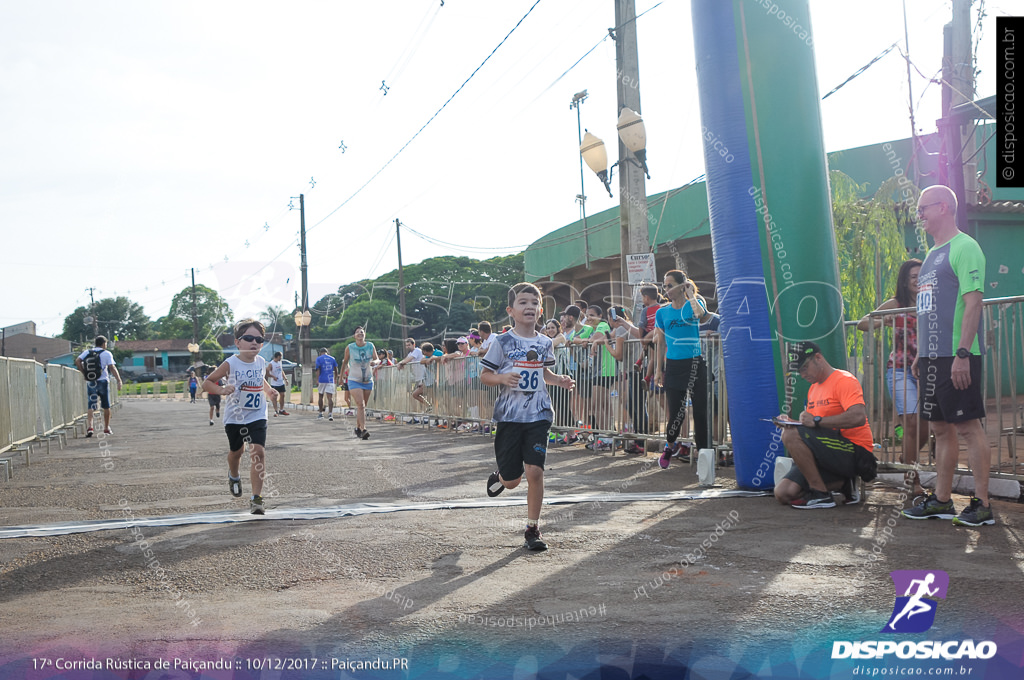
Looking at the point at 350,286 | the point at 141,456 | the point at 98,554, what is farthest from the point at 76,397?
the point at 350,286

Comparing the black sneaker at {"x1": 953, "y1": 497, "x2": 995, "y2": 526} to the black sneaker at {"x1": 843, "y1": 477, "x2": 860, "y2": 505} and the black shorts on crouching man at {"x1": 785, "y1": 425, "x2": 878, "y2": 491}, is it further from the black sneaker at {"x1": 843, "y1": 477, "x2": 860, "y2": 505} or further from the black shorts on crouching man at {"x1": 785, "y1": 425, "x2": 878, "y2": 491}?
the black sneaker at {"x1": 843, "y1": 477, "x2": 860, "y2": 505}

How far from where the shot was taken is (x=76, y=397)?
22.3 metres

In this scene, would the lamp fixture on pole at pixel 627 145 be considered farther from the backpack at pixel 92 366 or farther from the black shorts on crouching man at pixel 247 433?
the backpack at pixel 92 366

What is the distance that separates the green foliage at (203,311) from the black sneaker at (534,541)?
318ft

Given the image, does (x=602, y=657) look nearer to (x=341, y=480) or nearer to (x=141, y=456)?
(x=341, y=480)

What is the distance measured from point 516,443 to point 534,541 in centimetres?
69

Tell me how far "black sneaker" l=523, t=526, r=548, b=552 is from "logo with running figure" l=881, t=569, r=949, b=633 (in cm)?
196

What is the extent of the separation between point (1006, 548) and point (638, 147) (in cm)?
841

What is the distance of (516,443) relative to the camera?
→ 5.69 metres

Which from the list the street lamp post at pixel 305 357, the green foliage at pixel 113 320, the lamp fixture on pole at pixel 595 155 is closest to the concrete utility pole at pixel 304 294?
the street lamp post at pixel 305 357

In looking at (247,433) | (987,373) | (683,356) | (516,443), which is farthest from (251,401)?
(987,373)

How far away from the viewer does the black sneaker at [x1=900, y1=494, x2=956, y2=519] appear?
19.1 feet

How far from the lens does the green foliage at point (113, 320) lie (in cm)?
11206

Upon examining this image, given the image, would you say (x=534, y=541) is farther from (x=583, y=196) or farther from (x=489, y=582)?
(x=583, y=196)
